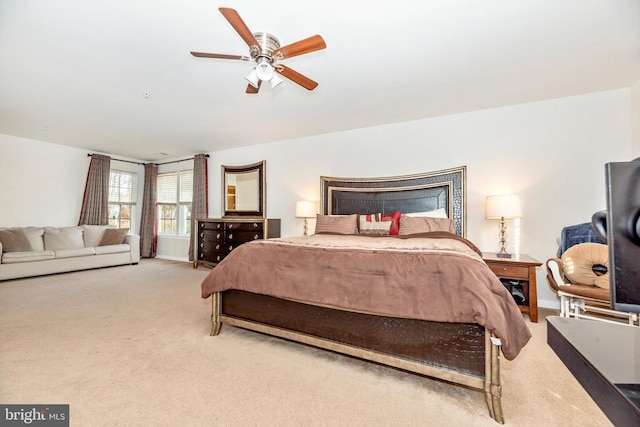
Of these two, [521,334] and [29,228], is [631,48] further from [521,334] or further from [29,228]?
[29,228]

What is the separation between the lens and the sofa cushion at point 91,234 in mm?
5297

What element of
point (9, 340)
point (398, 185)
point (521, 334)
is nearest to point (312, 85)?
point (398, 185)

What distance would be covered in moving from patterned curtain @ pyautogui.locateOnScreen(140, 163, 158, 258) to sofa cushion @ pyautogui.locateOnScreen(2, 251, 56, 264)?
2.01 meters

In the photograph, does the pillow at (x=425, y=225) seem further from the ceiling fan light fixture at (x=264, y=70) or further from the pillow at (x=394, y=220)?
the ceiling fan light fixture at (x=264, y=70)

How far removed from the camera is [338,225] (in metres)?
3.75

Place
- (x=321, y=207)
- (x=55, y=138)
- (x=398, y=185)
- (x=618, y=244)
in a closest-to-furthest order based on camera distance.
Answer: (x=618, y=244)
(x=398, y=185)
(x=321, y=207)
(x=55, y=138)

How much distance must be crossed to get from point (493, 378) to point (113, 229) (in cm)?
666

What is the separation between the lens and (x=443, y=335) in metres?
1.53

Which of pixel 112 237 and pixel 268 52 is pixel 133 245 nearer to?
pixel 112 237

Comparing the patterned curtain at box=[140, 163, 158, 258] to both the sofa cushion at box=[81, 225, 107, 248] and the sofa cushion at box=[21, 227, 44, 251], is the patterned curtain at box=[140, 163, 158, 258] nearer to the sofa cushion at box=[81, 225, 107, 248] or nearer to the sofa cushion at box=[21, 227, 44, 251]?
the sofa cushion at box=[81, 225, 107, 248]

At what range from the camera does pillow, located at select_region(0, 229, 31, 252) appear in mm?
4192

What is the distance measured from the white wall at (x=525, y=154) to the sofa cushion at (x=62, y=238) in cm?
498

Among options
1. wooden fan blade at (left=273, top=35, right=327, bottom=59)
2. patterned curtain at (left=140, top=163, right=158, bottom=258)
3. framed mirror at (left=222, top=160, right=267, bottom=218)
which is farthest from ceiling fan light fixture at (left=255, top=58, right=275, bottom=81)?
patterned curtain at (left=140, top=163, right=158, bottom=258)

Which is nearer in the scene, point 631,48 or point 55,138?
point 631,48
